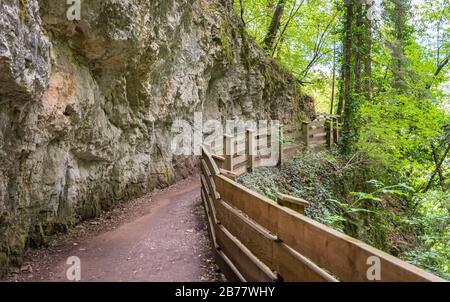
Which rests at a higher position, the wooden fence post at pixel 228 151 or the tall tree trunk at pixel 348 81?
the tall tree trunk at pixel 348 81

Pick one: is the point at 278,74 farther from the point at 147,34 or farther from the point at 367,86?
the point at 147,34

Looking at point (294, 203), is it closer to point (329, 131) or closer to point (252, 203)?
point (252, 203)

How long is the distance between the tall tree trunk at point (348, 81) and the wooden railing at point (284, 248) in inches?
446

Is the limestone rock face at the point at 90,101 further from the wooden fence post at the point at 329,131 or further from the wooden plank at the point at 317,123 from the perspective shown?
the wooden fence post at the point at 329,131

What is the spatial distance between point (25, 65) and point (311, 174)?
401 inches

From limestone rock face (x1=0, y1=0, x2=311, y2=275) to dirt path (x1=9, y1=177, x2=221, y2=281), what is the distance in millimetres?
438

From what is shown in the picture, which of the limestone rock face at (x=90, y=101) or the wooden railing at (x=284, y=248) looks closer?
the wooden railing at (x=284, y=248)

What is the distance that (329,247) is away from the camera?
2.36 meters

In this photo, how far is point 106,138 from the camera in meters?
8.30

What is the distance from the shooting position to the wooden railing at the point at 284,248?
6.78 feet

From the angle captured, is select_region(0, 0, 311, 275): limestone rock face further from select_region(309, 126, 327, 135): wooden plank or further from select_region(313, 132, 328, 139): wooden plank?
select_region(313, 132, 328, 139): wooden plank

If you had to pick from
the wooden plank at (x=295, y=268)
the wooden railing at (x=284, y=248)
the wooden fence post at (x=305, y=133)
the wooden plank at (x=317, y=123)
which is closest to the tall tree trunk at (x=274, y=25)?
the wooden plank at (x=317, y=123)
